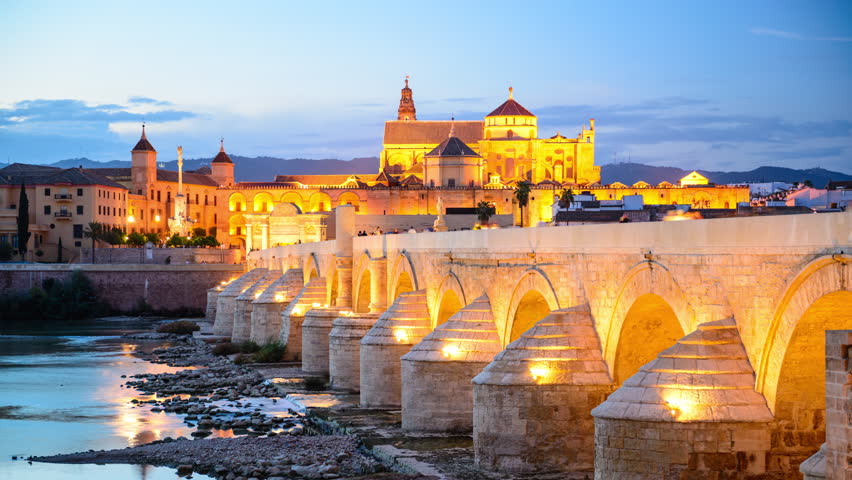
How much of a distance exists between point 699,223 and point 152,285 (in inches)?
2382

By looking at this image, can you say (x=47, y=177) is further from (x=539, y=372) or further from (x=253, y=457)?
(x=539, y=372)

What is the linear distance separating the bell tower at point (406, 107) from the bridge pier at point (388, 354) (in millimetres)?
94612

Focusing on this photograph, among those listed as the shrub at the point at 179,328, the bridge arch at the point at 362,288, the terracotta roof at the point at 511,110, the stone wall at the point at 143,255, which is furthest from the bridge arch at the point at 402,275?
the terracotta roof at the point at 511,110

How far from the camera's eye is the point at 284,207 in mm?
71062

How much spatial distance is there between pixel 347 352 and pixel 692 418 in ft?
53.2

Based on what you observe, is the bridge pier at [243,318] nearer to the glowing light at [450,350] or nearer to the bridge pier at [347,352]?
the bridge pier at [347,352]

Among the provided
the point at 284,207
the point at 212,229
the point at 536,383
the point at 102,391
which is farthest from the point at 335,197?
the point at 536,383

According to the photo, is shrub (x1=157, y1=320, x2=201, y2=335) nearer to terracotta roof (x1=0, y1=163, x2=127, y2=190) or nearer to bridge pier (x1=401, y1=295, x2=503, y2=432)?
terracotta roof (x1=0, y1=163, x2=127, y2=190)

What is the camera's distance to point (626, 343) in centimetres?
1459

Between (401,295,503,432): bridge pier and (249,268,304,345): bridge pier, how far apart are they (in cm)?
1976

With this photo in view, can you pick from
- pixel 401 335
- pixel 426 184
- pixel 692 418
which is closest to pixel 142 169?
pixel 426 184

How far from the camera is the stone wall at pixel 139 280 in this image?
67.0 m

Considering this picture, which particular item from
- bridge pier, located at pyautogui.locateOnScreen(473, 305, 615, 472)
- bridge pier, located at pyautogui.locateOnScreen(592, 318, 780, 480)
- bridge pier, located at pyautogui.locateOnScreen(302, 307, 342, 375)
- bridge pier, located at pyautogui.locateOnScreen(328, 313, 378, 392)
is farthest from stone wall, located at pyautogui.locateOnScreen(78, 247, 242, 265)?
bridge pier, located at pyautogui.locateOnScreen(592, 318, 780, 480)

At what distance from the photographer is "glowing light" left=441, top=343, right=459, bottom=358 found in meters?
19.1
